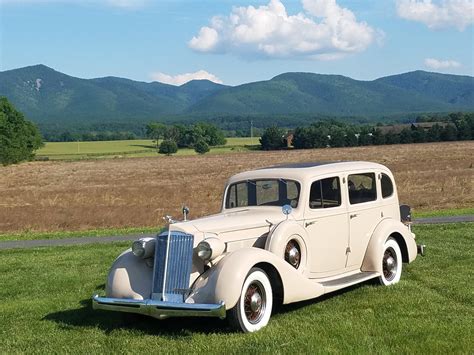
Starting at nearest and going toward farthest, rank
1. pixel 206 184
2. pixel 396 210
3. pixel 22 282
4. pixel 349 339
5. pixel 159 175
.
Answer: pixel 349 339 → pixel 396 210 → pixel 22 282 → pixel 206 184 → pixel 159 175

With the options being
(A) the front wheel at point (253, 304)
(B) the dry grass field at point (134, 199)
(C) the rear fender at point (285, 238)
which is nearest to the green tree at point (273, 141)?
(B) the dry grass field at point (134, 199)

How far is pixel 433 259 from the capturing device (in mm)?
11133

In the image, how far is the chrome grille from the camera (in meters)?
6.97

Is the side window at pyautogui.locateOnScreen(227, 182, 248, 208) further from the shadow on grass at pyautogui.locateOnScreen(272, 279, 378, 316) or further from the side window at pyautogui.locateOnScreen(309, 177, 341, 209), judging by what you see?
the shadow on grass at pyautogui.locateOnScreen(272, 279, 378, 316)

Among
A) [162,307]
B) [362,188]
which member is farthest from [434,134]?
[162,307]

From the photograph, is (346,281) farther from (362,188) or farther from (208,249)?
(208,249)

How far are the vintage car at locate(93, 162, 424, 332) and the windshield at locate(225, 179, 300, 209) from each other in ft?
0.05

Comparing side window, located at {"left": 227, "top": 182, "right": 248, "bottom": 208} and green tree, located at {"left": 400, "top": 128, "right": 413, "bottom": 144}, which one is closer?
side window, located at {"left": 227, "top": 182, "right": 248, "bottom": 208}

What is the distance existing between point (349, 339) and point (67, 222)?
18.4m

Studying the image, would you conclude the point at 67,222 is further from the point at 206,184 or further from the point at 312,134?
the point at 312,134

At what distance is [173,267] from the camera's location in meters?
7.02

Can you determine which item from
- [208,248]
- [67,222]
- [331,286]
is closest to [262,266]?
[208,248]

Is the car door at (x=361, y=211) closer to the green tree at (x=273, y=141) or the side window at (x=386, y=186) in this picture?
the side window at (x=386, y=186)

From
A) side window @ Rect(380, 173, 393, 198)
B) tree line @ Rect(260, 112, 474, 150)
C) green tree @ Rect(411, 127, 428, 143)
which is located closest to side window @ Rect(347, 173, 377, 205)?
side window @ Rect(380, 173, 393, 198)
